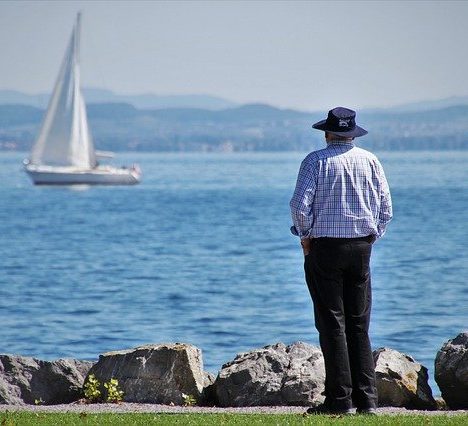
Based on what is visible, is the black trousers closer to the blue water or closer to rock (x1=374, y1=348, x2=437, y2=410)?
rock (x1=374, y1=348, x2=437, y2=410)

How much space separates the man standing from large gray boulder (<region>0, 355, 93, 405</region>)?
2968 millimetres

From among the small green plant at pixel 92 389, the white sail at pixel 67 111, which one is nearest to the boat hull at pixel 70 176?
the white sail at pixel 67 111

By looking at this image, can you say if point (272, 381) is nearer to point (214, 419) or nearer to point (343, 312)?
point (214, 419)

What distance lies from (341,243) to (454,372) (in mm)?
2015

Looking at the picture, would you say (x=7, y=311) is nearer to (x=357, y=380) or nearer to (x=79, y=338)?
(x=79, y=338)

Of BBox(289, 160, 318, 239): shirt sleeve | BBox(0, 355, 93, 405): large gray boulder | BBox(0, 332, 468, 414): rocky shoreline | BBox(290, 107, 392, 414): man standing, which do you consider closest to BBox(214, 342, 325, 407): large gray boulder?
BBox(0, 332, 468, 414): rocky shoreline

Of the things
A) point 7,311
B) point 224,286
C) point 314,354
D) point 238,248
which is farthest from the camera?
point 238,248

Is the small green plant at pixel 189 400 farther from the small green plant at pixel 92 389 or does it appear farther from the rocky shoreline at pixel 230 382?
the small green plant at pixel 92 389

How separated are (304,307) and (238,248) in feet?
68.4

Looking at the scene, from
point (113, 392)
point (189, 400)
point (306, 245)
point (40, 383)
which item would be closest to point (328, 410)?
point (306, 245)

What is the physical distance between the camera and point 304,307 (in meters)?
30.7

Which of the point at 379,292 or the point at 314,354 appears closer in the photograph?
the point at 314,354

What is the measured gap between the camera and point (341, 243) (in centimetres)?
909

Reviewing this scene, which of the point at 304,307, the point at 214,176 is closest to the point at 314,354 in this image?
the point at 304,307
